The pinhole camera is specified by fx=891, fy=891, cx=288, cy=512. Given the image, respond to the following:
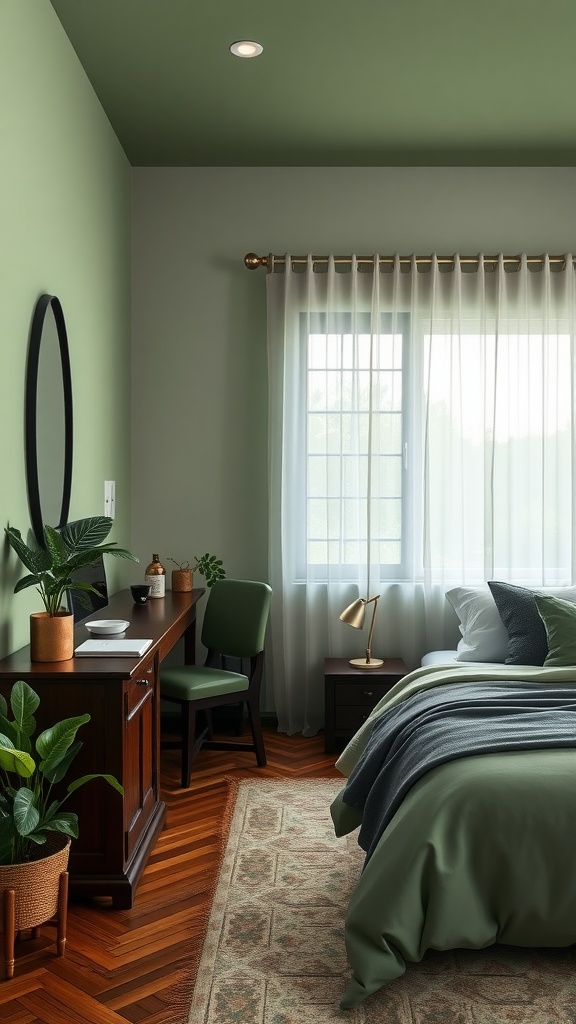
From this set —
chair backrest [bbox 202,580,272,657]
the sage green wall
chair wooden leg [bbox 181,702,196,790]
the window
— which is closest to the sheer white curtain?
the window

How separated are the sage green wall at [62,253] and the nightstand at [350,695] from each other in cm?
124

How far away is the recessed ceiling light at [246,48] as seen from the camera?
3596 millimetres

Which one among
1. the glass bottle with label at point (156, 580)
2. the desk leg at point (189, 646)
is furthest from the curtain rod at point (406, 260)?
the desk leg at point (189, 646)

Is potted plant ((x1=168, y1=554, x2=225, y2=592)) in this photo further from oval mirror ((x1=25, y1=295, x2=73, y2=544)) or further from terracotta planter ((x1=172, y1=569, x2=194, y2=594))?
oval mirror ((x1=25, y1=295, x2=73, y2=544))

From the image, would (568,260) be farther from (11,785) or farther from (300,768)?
(11,785)

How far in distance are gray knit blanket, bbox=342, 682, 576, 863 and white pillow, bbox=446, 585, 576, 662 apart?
681 millimetres

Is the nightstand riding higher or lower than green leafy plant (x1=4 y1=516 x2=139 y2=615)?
lower

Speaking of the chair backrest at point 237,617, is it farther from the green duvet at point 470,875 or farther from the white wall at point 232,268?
the green duvet at point 470,875

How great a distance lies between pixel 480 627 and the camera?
4078mm

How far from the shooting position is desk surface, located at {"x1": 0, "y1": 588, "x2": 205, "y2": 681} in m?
2.69

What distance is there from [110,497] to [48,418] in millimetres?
1150

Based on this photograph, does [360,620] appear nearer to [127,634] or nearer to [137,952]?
[127,634]

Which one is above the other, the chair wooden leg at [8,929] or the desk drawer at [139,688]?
the desk drawer at [139,688]

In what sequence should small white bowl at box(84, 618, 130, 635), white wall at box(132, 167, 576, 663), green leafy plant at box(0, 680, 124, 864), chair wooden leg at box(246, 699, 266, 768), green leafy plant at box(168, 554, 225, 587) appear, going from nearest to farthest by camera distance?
green leafy plant at box(0, 680, 124, 864), small white bowl at box(84, 618, 130, 635), chair wooden leg at box(246, 699, 266, 768), green leafy plant at box(168, 554, 225, 587), white wall at box(132, 167, 576, 663)
